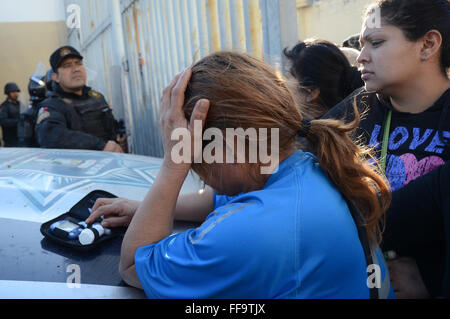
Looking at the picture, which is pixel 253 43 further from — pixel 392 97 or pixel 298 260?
pixel 298 260

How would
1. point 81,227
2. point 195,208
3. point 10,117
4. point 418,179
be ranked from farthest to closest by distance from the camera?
point 10,117 → point 195,208 → point 81,227 → point 418,179

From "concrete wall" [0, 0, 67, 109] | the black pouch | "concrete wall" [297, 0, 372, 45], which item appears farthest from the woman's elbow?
"concrete wall" [0, 0, 67, 109]

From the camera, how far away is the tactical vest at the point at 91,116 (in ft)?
11.1

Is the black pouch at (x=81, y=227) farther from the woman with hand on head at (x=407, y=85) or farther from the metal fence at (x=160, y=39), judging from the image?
the woman with hand on head at (x=407, y=85)

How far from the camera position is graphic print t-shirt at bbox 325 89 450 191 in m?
1.13

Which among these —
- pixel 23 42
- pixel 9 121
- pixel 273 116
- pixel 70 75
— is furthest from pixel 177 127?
pixel 23 42

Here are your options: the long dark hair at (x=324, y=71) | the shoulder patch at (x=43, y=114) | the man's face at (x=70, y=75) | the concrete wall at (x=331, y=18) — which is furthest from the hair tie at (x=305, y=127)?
the concrete wall at (x=331, y=18)

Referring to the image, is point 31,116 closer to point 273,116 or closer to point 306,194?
point 273,116

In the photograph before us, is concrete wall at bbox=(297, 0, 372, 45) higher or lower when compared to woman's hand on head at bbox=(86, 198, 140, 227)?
higher

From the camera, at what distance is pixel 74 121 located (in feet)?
10.9

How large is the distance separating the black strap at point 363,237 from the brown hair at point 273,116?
0.02 meters

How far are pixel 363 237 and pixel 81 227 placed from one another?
0.74m

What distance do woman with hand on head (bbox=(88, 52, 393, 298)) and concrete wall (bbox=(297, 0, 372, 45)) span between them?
6.35m

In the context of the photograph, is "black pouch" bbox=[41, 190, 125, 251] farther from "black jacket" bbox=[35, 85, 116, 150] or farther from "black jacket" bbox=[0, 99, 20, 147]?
"black jacket" bbox=[0, 99, 20, 147]
